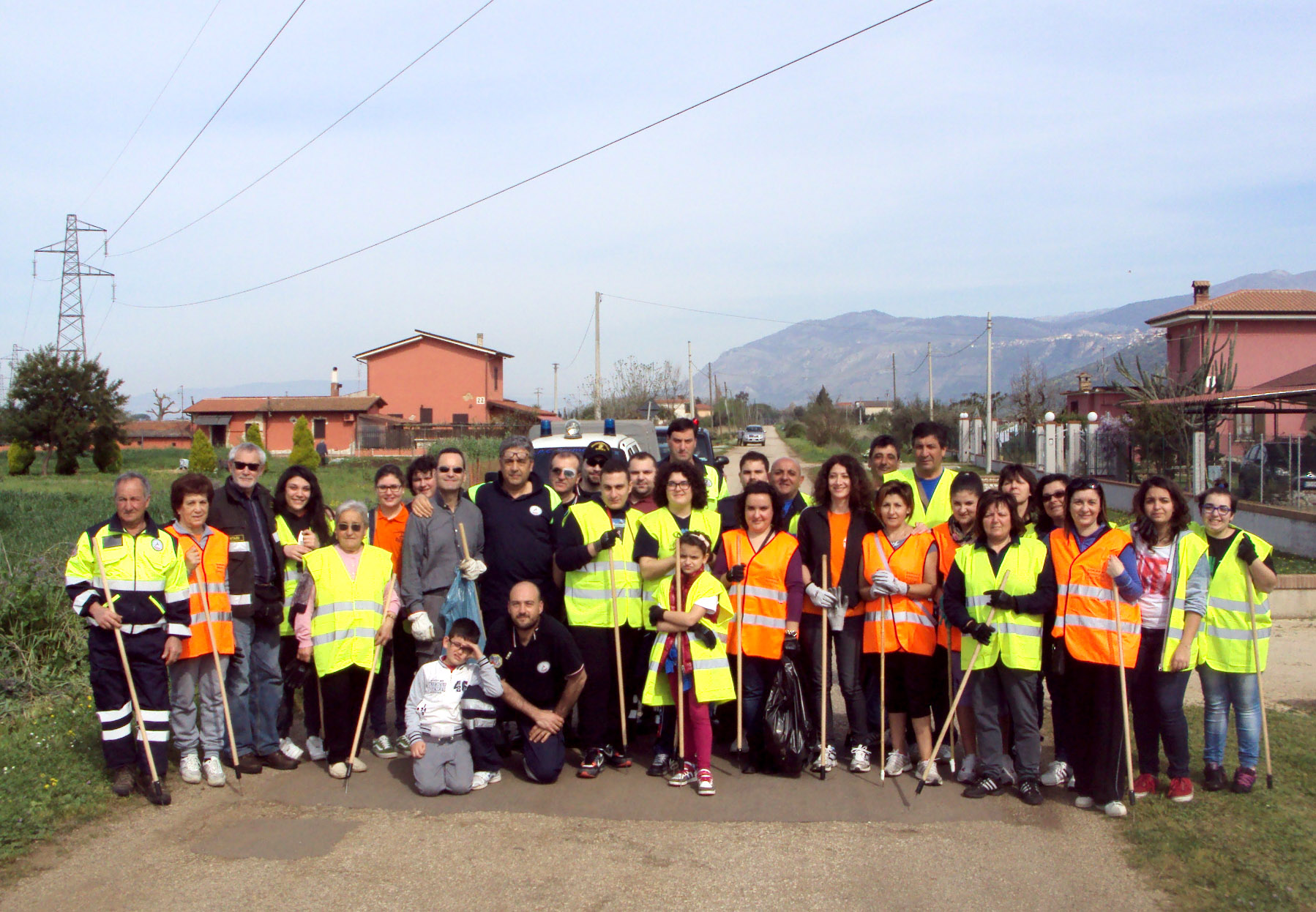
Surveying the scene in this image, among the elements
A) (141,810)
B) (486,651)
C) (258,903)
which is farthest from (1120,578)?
(141,810)

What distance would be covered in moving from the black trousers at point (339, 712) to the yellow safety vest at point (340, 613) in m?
0.06

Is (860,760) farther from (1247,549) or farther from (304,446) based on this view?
(304,446)

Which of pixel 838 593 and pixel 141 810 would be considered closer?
pixel 141 810

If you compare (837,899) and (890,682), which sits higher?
(890,682)

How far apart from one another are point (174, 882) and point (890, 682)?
13.0ft

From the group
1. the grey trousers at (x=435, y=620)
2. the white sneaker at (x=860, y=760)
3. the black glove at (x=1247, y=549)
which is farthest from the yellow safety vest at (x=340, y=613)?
the black glove at (x=1247, y=549)

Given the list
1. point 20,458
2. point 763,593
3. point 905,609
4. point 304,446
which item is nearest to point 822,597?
point 763,593

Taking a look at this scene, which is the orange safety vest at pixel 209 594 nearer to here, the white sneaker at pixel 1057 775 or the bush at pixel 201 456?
the white sneaker at pixel 1057 775

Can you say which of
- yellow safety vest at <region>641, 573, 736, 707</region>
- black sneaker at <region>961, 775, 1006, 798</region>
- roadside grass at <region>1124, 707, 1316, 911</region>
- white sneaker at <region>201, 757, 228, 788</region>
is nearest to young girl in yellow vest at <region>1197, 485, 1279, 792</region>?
roadside grass at <region>1124, 707, 1316, 911</region>

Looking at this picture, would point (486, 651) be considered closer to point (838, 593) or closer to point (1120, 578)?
point (838, 593)

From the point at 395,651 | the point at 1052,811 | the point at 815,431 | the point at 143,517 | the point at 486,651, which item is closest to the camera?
the point at 1052,811

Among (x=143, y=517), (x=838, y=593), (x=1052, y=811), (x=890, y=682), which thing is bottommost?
(x=1052, y=811)

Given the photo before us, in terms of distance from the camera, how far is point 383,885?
4590mm

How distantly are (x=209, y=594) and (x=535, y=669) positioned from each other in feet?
6.43
